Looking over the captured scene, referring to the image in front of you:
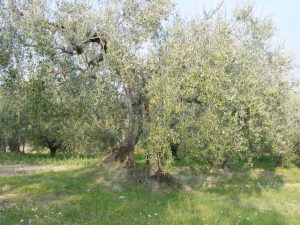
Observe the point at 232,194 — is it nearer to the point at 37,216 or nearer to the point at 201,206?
the point at 201,206

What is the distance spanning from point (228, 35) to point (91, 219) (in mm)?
11447

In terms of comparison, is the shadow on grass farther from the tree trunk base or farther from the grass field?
the tree trunk base

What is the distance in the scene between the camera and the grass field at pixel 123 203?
15062mm

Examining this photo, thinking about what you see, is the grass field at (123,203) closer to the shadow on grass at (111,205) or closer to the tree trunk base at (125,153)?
the shadow on grass at (111,205)

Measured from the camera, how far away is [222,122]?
19.1 metres

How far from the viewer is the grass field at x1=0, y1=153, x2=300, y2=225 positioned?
15.1 m

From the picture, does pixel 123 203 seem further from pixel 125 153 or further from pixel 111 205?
pixel 125 153

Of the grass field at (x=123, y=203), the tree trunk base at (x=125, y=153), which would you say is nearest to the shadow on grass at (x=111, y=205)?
the grass field at (x=123, y=203)

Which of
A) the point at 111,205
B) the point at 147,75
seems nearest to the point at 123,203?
the point at 111,205

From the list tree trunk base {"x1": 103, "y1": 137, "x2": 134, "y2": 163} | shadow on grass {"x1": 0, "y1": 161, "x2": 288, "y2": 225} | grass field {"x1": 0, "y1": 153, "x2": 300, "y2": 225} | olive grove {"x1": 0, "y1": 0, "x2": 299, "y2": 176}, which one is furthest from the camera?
tree trunk base {"x1": 103, "y1": 137, "x2": 134, "y2": 163}

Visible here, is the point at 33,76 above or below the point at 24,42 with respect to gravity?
below

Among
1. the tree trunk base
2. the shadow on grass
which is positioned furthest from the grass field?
the tree trunk base

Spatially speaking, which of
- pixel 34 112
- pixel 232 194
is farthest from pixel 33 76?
pixel 232 194

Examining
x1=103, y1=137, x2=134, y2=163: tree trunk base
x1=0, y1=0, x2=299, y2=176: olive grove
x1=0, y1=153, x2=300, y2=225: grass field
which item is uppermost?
x1=0, y1=0, x2=299, y2=176: olive grove
